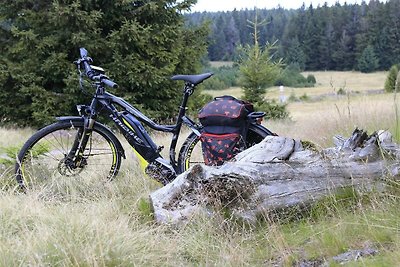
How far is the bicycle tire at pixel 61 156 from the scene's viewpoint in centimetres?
443

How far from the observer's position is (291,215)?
11.2ft

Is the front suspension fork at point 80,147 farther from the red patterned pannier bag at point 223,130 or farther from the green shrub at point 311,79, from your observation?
the green shrub at point 311,79

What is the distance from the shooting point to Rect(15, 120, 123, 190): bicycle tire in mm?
4426

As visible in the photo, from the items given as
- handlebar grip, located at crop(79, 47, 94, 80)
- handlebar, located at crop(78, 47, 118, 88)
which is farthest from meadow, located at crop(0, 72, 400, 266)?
handlebar grip, located at crop(79, 47, 94, 80)

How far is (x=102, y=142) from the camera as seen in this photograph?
461 centimetres

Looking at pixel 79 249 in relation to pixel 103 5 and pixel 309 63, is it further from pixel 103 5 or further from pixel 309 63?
pixel 309 63

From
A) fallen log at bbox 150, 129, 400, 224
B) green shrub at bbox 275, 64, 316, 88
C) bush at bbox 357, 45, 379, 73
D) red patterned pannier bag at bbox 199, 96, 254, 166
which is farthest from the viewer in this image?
green shrub at bbox 275, 64, 316, 88

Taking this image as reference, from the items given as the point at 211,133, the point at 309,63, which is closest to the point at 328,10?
the point at 309,63

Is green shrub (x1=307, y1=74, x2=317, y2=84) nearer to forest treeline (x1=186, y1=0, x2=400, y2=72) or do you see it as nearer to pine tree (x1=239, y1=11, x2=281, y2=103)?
forest treeline (x1=186, y1=0, x2=400, y2=72)

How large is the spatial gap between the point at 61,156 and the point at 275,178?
2216 mm

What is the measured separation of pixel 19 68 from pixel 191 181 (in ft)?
29.5

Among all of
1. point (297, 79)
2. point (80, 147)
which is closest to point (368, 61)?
point (297, 79)

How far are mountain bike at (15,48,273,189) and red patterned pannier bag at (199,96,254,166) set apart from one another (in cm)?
20

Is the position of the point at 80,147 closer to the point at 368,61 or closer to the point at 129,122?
the point at 129,122
